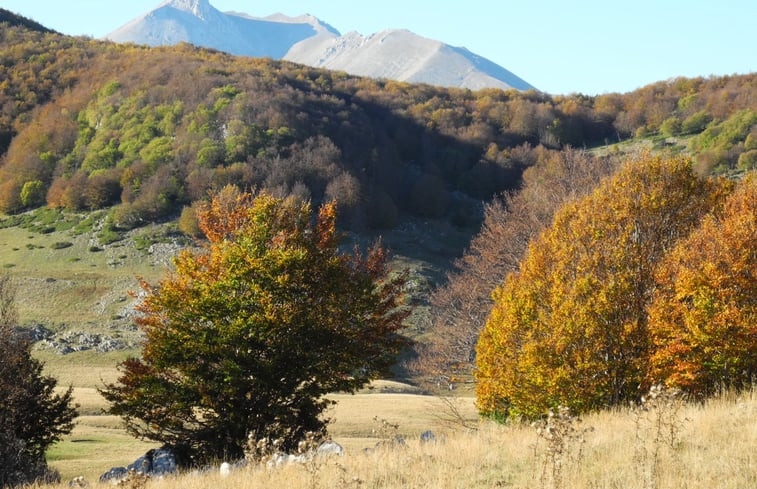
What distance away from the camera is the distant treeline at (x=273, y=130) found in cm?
10031

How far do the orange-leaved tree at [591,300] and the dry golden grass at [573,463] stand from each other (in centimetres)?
806

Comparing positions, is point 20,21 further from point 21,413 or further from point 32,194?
point 21,413

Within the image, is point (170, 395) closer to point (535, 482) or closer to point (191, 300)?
point (191, 300)

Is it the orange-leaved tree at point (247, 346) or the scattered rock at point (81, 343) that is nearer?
the orange-leaved tree at point (247, 346)

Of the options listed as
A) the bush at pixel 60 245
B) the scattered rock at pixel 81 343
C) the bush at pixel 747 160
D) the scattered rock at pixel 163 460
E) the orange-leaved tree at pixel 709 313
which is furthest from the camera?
the bush at pixel 747 160

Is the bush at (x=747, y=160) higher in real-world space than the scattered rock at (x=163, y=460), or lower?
higher

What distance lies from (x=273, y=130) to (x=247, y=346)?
90.5 m

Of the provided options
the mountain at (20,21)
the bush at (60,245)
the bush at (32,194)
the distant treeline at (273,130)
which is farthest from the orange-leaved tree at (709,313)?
the mountain at (20,21)

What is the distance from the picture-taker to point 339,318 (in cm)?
2578

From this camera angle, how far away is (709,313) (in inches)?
831

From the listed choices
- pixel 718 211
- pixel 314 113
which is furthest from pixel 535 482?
pixel 314 113

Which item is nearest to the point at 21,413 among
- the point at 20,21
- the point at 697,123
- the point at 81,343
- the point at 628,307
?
the point at 628,307

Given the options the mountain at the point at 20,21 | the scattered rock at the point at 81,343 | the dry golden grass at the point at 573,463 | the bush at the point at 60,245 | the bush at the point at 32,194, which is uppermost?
the mountain at the point at 20,21

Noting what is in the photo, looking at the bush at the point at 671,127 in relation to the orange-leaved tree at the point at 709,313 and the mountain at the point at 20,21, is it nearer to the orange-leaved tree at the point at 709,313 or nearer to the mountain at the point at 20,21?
the orange-leaved tree at the point at 709,313
